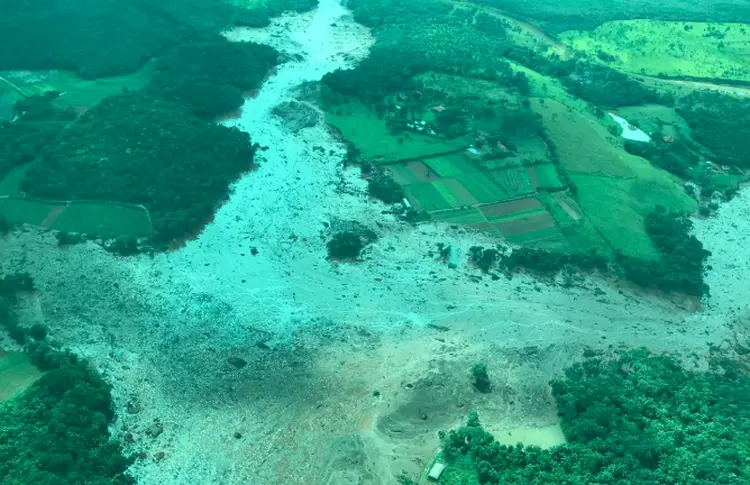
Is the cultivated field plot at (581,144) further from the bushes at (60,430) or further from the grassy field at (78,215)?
the bushes at (60,430)

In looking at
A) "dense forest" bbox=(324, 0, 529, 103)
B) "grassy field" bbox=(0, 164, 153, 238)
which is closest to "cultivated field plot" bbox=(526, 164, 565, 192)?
"dense forest" bbox=(324, 0, 529, 103)

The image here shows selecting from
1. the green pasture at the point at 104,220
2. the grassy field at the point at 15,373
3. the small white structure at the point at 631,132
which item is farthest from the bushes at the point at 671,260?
the grassy field at the point at 15,373

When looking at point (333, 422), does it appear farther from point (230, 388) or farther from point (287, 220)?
point (287, 220)

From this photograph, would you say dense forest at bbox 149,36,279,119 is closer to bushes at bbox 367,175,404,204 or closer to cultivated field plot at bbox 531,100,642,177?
bushes at bbox 367,175,404,204

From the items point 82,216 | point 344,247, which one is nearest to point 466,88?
point 344,247

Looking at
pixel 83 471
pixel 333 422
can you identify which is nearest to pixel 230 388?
pixel 333 422

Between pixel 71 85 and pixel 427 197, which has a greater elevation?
pixel 427 197

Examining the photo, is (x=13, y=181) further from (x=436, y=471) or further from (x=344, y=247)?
(x=436, y=471)
